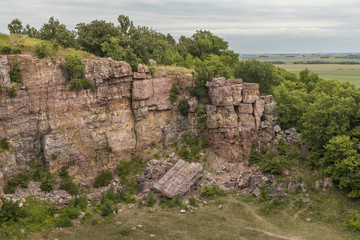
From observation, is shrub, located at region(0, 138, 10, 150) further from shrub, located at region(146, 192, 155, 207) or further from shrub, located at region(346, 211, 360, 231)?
shrub, located at region(346, 211, 360, 231)

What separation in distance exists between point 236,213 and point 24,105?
79.2ft

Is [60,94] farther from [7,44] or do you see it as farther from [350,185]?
[350,185]

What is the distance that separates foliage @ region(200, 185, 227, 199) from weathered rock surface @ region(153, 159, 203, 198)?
1.55 metres

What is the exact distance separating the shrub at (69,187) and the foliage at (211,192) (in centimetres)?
1350

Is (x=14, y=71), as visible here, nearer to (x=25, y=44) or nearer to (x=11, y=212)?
(x=25, y=44)

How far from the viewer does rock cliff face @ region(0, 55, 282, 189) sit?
103 ft

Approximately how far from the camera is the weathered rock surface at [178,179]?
31.4 metres

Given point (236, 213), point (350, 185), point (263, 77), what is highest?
point (263, 77)

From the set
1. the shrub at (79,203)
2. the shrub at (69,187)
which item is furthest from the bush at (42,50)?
the shrub at (79,203)

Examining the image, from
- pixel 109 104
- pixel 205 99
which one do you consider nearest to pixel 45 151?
pixel 109 104

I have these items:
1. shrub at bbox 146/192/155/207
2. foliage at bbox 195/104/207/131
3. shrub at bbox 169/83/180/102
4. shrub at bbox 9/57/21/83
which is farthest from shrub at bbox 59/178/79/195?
foliage at bbox 195/104/207/131

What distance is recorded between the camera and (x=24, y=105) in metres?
31.4

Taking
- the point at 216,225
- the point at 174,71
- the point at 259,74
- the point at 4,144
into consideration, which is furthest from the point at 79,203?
the point at 259,74

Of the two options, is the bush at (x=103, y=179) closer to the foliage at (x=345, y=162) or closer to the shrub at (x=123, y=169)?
the shrub at (x=123, y=169)
